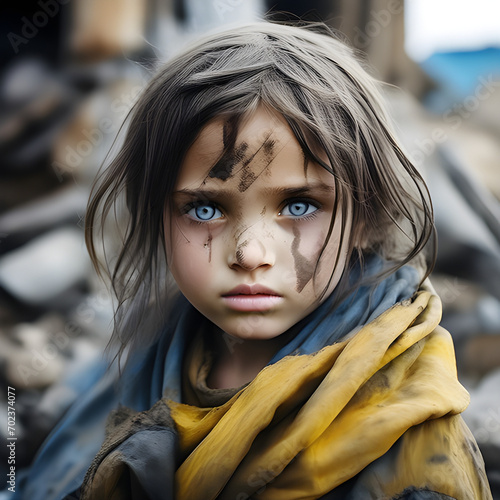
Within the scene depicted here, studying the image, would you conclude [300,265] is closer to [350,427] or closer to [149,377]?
[350,427]

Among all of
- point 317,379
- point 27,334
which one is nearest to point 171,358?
point 317,379

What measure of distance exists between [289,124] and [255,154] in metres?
0.06

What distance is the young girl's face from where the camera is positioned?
2.67ft

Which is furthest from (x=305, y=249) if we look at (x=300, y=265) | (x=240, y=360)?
(x=240, y=360)

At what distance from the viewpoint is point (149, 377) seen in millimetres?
1082

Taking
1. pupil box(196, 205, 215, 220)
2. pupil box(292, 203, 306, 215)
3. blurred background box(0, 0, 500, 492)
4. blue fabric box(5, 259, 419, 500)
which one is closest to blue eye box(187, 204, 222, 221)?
pupil box(196, 205, 215, 220)

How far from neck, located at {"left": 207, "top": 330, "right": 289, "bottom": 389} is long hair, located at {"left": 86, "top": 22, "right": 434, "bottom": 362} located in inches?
6.2

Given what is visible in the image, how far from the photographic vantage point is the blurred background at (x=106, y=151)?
1.33 meters

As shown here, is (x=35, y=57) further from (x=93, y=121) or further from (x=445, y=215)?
(x=445, y=215)

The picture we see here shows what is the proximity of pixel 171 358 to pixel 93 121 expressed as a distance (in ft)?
2.79

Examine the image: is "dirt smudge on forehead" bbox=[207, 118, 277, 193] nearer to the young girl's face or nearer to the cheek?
the young girl's face

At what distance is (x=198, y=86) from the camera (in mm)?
846

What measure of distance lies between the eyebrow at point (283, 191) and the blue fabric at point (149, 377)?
0.61ft

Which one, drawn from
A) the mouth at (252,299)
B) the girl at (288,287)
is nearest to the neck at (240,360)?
the girl at (288,287)
